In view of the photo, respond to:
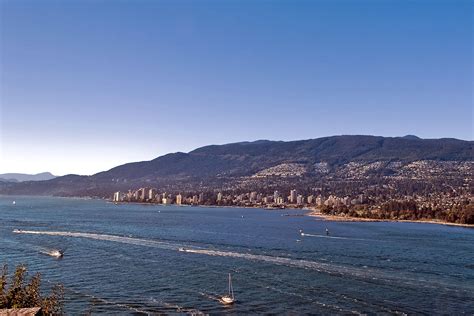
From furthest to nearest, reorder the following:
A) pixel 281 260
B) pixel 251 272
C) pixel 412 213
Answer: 1. pixel 412 213
2. pixel 281 260
3. pixel 251 272

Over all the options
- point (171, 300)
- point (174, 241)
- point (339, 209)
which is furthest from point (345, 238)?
point (339, 209)

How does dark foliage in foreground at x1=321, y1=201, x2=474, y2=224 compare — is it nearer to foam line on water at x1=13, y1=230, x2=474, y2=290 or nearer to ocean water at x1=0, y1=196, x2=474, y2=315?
ocean water at x1=0, y1=196, x2=474, y2=315

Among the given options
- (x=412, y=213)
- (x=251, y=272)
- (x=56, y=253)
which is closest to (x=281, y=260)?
(x=251, y=272)

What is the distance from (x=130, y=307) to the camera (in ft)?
136

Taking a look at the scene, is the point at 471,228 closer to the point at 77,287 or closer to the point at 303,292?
the point at 303,292

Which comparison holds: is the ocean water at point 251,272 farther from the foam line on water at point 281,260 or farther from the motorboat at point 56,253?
the motorboat at point 56,253

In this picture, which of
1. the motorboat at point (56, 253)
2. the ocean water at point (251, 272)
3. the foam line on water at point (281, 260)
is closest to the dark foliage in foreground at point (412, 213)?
the ocean water at point (251, 272)

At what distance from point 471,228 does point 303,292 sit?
3949 inches

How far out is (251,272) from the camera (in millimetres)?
55906

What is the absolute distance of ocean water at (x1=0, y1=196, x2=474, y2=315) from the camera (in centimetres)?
4275

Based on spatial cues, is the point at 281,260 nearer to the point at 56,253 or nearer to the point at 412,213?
the point at 56,253

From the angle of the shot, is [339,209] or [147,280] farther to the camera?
[339,209]

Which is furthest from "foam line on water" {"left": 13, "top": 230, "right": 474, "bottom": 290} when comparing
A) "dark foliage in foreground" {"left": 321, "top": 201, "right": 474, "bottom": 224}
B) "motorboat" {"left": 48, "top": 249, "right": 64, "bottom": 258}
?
"dark foliage in foreground" {"left": 321, "top": 201, "right": 474, "bottom": 224}

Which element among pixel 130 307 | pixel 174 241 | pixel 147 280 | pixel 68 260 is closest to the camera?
pixel 130 307
